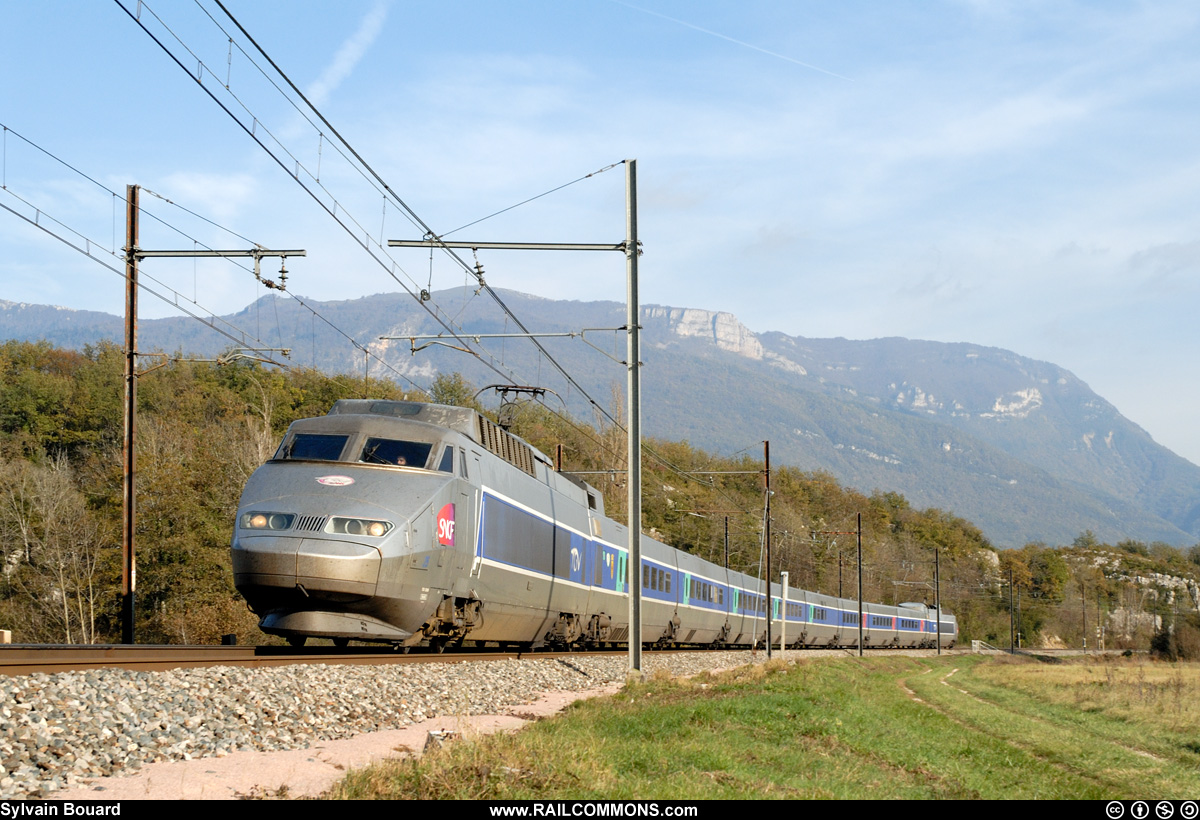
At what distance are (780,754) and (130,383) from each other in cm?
1753

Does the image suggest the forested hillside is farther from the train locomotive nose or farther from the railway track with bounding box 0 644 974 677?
the train locomotive nose

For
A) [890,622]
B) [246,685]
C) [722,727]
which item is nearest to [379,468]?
[246,685]

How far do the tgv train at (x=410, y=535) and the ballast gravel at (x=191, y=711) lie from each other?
51.9 inches

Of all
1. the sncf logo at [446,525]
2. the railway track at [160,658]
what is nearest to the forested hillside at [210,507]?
the sncf logo at [446,525]

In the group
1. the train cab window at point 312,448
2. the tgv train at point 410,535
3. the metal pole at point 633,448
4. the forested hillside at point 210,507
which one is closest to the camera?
the tgv train at point 410,535

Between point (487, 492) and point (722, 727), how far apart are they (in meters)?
7.04

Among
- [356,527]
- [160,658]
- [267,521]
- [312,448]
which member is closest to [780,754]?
[356,527]

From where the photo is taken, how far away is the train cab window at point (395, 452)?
16.6 metres

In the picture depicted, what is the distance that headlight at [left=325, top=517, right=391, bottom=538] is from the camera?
14695 millimetres

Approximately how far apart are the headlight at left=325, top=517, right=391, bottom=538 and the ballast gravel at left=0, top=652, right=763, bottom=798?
6.20ft

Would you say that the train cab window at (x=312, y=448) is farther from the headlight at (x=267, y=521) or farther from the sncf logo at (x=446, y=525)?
the sncf logo at (x=446, y=525)

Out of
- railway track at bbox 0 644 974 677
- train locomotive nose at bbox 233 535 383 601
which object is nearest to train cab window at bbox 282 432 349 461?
train locomotive nose at bbox 233 535 383 601

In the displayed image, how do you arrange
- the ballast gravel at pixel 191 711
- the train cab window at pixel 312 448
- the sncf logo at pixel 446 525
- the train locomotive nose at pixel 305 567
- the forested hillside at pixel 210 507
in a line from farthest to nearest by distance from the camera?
the forested hillside at pixel 210 507 < the train cab window at pixel 312 448 < the sncf logo at pixel 446 525 < the train locomotive nose at pixel 305 567 < the ballast gravel at pixel 191 711
